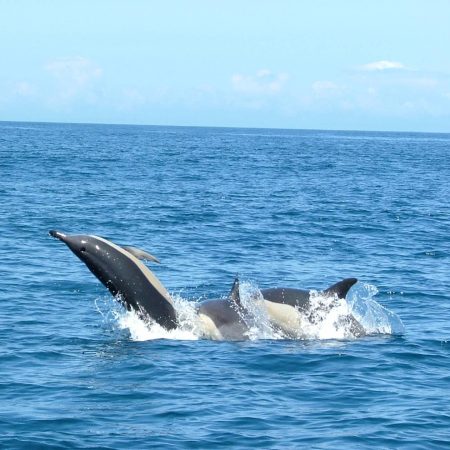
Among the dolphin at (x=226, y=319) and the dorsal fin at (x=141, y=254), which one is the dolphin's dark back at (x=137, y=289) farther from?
the dolphin at (x=226, y=319)

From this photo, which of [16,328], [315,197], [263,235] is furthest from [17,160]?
[16,328]

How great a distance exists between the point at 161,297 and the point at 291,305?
8.42ft

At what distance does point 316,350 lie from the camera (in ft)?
60.4

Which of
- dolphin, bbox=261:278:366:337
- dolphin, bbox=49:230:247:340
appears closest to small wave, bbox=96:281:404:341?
dolphin, bbox=261:278:366:337

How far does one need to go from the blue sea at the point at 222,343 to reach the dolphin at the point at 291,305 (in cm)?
30

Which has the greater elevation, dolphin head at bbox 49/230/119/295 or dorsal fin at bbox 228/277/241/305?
dolphin head at bbox 49/230/119/295

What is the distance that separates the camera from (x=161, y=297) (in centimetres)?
1912

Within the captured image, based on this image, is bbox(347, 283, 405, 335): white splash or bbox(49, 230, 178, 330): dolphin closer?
bbox(49, 230, 178, 330): dolphin

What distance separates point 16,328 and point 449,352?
833 centimetres

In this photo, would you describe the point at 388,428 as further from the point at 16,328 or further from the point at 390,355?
the point at 16,328

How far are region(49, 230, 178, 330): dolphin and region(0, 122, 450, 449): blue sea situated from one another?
0.36 meters

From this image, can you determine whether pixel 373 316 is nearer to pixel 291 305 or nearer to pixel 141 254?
pixel 291 305

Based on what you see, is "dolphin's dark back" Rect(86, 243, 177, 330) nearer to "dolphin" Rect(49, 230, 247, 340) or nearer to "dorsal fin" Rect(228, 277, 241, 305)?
"dolphin" Rect(49, 230, 247, 340)

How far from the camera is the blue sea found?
45.5 feet
